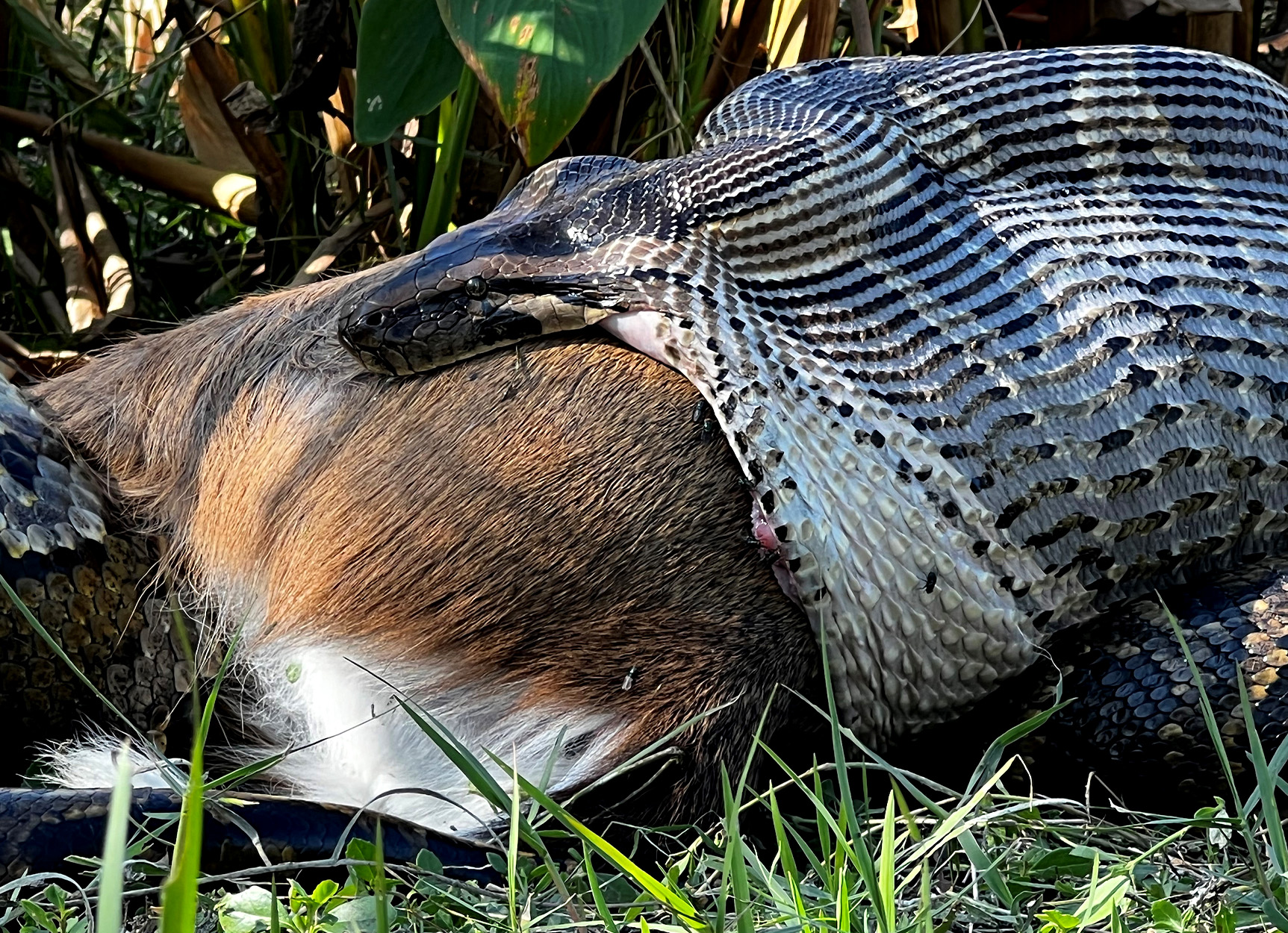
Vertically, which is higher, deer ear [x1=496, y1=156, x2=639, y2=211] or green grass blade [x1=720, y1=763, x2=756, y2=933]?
deer ear [x1=496, y1=156, x2=639, y2=211]

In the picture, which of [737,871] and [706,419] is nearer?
[737,871]

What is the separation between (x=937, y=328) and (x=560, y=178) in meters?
0.50

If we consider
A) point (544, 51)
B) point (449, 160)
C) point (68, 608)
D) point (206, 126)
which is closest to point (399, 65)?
point (449, 160)

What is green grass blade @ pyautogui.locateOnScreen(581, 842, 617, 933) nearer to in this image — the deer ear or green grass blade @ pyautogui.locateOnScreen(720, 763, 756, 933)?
green grass blade @ pyautogui.locateOnScreen(720, 763, 756, 933)

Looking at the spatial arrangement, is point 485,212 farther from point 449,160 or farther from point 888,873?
point 888,873

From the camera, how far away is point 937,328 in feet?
5.23

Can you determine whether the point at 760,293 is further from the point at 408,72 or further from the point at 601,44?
the point at 408,72

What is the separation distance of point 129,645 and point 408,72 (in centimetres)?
117

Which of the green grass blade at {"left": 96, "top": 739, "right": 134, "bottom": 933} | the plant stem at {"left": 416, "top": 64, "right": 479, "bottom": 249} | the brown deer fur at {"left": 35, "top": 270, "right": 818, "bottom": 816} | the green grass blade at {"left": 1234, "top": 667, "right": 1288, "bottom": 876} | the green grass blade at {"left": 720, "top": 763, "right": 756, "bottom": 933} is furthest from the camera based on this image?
the plant stem at {"left": 416, "top": 64, "right": 479, "bottom": 249}

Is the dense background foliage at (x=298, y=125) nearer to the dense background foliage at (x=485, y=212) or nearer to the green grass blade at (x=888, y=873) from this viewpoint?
the dense background foliage at (x=485, y=212)

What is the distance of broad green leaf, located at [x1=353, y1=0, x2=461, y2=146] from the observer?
2391 mm

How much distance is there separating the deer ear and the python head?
0.08 meters

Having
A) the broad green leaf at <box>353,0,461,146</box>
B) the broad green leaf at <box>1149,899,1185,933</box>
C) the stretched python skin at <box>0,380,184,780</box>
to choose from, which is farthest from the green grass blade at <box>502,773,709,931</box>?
the broad green leaf at <box>353,0,461,146</box>

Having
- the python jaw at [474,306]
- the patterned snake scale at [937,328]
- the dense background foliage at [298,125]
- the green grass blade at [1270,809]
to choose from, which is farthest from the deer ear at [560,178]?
the green grass blade at [1270,809]
